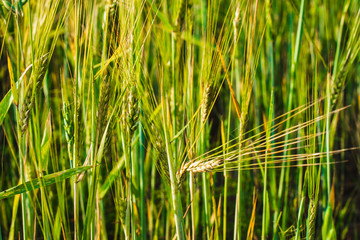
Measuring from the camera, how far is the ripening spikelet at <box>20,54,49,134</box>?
0.56 meters

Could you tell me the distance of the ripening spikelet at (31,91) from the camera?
21.9 inches

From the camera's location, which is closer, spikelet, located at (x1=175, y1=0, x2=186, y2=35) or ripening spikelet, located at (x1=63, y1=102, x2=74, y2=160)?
ripening spikelet, located at (x1=63, y1=102, x2=74, y2=160)

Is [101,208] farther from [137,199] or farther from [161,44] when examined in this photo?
[161,44]

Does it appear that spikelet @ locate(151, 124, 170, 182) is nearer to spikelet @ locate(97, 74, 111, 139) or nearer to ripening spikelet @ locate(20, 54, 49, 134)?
spikelet @ locate(97, 74, 111, 139)

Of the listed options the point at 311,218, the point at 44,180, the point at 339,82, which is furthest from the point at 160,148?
the point at 339,82

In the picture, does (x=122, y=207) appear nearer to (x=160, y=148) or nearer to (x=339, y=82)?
(x=160, y=148)

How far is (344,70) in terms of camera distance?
0.82m

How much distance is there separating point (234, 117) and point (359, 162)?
488 mm

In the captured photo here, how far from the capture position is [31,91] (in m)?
0.58

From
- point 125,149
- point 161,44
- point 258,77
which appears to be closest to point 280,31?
point 258,77

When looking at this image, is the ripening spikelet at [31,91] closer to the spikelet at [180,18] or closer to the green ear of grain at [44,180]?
the green ear of grain at [44,180]

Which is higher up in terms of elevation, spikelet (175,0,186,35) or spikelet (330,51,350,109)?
spikelet (175,0,186,35)

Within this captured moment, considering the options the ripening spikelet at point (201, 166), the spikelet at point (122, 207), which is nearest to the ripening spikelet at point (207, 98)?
the ripening spikelet at point (201, 166)

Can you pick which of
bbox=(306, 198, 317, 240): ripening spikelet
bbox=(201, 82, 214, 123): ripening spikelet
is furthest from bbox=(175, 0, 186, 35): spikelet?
bbox=(306, 198, 317, 240): ripening spikelet
